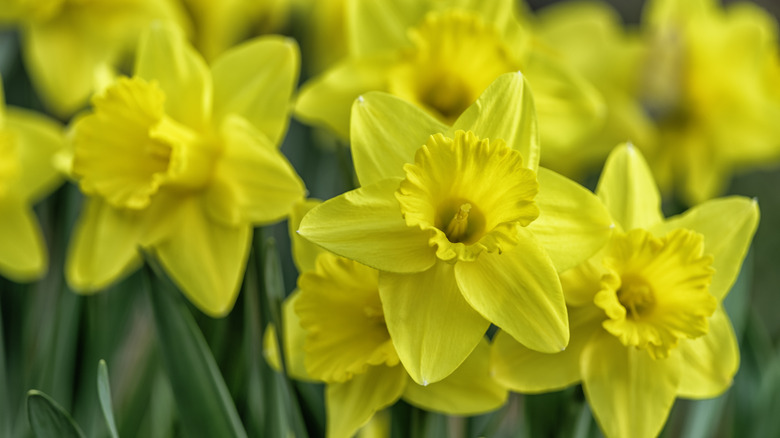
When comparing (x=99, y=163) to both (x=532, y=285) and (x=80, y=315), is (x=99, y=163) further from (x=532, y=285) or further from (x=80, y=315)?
(x=532, y=285)

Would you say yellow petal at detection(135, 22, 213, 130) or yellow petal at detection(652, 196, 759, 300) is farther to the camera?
yellow petal at detection(135, 22, 213, 130)

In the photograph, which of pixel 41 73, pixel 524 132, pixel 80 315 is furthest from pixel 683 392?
pixel 41 73

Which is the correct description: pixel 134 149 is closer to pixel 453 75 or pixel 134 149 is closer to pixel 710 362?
pixel 453 75

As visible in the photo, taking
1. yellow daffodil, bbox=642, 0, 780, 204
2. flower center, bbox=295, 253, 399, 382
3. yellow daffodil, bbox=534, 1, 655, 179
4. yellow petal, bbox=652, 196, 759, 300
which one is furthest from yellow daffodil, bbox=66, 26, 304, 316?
yellow daffodil, bbox=642, 0, 780, 204

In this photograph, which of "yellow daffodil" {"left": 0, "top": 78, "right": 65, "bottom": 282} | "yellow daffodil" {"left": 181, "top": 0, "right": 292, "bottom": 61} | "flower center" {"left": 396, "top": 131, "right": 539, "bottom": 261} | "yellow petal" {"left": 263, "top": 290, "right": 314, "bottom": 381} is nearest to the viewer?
"flower center" {"left": 396, "top": 131, "right": 539, "bottom": 261}

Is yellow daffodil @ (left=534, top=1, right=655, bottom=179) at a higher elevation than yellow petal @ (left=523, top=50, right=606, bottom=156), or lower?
lower

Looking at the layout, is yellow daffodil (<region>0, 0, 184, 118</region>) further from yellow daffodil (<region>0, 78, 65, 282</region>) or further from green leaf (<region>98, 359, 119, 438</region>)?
green leaf (<region>98, 359, 119, 438</region>)
